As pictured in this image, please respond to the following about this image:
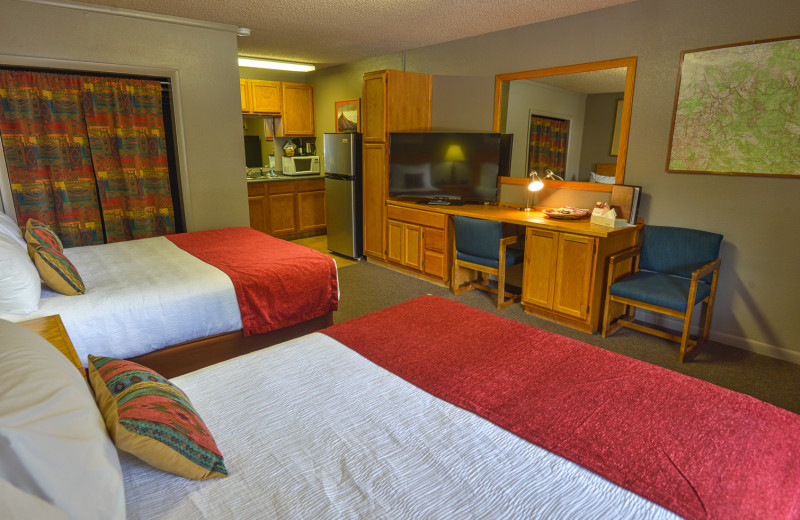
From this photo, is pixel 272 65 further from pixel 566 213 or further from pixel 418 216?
pixel 566 213

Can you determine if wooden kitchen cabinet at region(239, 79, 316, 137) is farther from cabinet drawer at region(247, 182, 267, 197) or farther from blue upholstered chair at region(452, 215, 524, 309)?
blue upholstered chair at region(452, 215, 524, 309)

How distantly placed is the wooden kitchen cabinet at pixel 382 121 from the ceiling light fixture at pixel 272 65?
1.75 metres

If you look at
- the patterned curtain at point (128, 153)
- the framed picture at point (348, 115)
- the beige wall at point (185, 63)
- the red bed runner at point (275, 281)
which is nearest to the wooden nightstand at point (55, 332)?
the red bed runner at point (275, 281)

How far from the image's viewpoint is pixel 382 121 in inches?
190

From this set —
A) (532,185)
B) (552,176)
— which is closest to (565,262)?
(532,185)

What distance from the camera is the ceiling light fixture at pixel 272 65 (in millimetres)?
5723

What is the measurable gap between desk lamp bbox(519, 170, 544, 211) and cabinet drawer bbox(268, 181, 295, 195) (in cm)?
349

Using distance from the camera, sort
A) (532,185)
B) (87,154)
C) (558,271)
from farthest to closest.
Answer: (532,185) < (87,154) < (558,271)

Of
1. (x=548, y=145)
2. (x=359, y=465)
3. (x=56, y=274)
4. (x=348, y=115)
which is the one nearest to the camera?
(x=359, y=465)

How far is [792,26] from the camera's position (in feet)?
8.99

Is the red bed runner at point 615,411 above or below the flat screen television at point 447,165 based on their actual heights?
below

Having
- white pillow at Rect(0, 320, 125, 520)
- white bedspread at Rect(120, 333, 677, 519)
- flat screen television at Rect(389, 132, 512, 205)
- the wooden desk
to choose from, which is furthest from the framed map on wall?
white pillow at Rect(0, 320, 125, 520)

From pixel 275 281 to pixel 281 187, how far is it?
12.6ft

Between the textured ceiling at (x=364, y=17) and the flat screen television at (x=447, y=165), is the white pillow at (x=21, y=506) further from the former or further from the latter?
the flat screen television at (x=447, y=165)
